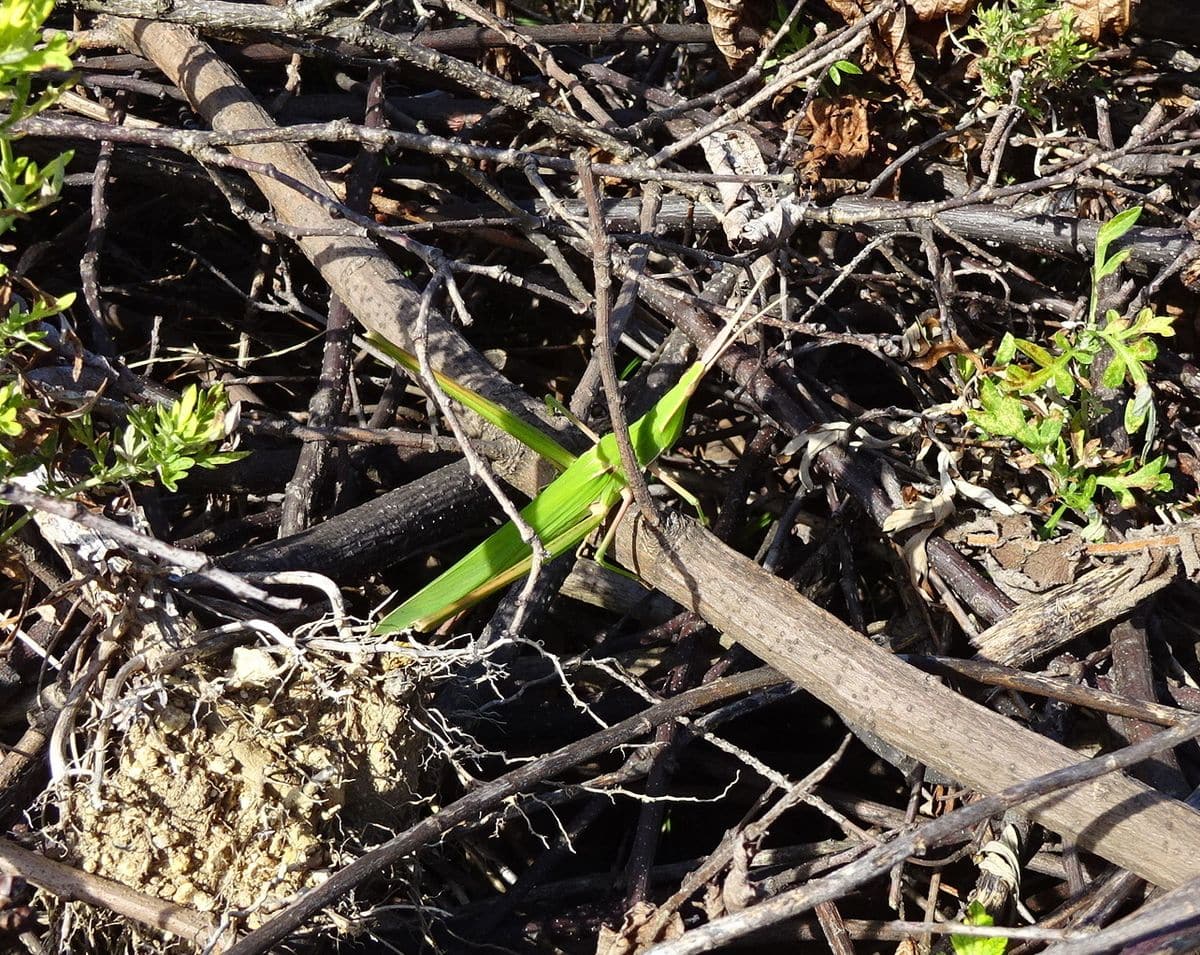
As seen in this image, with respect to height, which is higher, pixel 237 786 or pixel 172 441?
pixel 172 441

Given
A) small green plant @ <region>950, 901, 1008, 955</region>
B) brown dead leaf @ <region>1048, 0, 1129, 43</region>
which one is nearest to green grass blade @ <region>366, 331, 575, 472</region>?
small green plant @ <region>950, 901, 1008, 955</region>

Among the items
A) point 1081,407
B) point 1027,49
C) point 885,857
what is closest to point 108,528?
point 885,857

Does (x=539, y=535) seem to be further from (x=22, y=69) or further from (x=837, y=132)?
(x=837, y=132)

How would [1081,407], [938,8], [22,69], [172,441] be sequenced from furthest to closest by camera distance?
1. [938,8]
2. [1081,407]
3. [172,441]
4. [22,69]

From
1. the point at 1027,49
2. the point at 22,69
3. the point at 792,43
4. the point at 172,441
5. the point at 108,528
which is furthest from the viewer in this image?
the point at 792,43

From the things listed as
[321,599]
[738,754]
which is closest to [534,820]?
[738,754]

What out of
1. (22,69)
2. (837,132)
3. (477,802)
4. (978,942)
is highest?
(22,69)

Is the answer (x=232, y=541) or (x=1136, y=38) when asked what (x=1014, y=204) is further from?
(x=232, y=541)

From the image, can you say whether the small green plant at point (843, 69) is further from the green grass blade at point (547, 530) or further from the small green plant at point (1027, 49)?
the green grass blade at point (547, 530)
